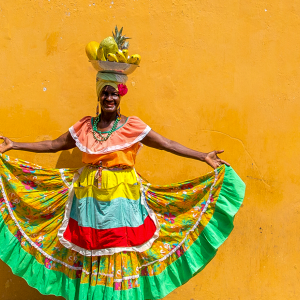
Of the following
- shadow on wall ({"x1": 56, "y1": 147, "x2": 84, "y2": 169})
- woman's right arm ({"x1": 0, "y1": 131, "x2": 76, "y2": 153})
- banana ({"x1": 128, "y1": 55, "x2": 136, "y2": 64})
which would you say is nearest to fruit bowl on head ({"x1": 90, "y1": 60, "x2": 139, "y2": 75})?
banana ({"x1": 128, "y1": 55, "x2": 136, "y2": 64})

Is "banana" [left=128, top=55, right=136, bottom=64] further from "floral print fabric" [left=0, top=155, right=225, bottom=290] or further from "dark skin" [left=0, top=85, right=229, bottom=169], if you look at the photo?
"floral print fabric" [left=0, top=155, right=225, bottom=290]

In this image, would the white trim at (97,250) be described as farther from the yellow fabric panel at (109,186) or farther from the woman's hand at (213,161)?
the woman's hand at (213,161)

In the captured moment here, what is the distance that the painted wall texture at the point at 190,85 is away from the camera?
10.6ft

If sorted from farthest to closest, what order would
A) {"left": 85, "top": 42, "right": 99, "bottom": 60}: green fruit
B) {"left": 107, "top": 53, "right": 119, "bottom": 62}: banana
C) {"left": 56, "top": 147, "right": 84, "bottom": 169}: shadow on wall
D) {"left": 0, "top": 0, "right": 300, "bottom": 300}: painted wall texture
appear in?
1. {"left": 56, "top": 147, "right": 84, "bottom": 169}: shadow on wall
2. {"left": 0, "top": 0, "right": 300, "bottom": 300}: painted wall texture
3. {"left": 85, "top": 42, "right": 99, "bottom": 60}: green fruit
4. {"left": 107, "top": 53, "right": 119, "bottom": 62}: banana

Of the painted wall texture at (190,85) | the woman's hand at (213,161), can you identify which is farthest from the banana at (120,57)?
the woman's hand at (213,161)

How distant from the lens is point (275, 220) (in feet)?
11.0

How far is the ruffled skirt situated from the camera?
267 cm

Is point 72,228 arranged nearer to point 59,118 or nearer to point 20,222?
point 20,222

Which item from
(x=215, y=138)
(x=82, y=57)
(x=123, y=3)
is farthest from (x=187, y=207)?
(x=123, y=3)

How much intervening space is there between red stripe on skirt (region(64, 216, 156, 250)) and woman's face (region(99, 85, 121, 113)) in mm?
922

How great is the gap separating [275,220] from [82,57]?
244 cm

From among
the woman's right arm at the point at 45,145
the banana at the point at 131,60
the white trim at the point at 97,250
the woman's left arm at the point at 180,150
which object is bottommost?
the white trim at the point at 97,250

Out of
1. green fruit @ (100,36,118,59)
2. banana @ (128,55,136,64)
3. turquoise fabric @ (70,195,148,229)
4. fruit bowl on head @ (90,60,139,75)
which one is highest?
green fruit @ (100,36,118,59)

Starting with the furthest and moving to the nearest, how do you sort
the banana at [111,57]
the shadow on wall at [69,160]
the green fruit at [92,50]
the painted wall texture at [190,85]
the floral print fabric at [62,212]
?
the shadow on wall at [69,160]
the painted wall texture at [190,85]
the floral print fabric at [62,212]
the green fruit at [92,50]
the banana at [111,57]
